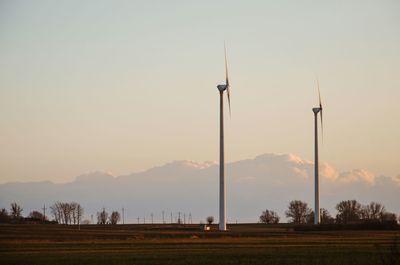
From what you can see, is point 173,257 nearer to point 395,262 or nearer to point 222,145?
point 395,262

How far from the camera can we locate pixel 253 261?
2164 inches

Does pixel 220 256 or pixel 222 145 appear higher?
pixel 222 145

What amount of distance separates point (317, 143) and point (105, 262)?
292 feet

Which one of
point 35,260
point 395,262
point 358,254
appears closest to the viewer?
point 395,262

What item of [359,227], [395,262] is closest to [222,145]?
[359,227]

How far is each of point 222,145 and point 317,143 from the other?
91.8 ft

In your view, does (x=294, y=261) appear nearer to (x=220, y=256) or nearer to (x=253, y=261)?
(x=253, y=261)

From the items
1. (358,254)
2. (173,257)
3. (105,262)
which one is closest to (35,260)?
(105,262)

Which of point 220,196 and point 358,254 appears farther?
point 220,196

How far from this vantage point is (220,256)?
60.8 m

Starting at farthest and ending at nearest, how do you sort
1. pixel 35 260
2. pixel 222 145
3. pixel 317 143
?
pixel 317 143 < pixel 222 145 < pixel 35 260

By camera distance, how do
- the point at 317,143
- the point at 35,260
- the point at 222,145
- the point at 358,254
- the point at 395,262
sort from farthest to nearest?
the point at 317,143 → the point at 222,145 → the point at 358,254 → the point at 35,260 → the point at 395,262

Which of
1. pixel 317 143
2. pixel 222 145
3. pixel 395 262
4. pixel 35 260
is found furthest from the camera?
pixel 317 143

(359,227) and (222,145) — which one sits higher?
(222,145)
